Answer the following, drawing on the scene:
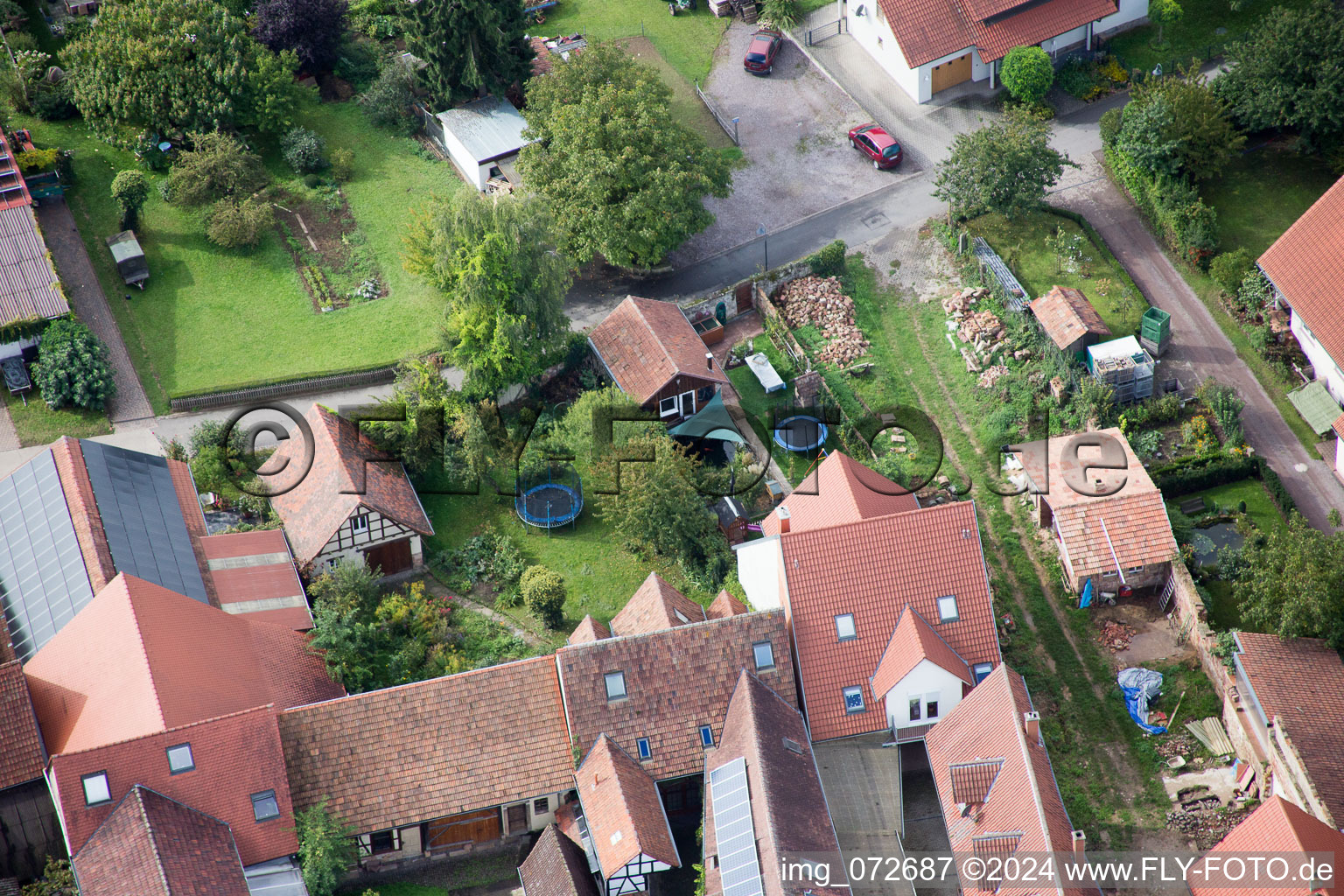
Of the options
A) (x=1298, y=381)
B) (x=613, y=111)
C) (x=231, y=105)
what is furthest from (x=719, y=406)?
(x=231, y=105)

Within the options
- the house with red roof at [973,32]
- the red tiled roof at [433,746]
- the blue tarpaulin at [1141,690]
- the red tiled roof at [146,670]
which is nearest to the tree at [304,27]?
the house with red roof at [973,32]

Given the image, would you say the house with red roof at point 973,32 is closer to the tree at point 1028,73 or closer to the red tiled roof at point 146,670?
the tree at point 1028,73

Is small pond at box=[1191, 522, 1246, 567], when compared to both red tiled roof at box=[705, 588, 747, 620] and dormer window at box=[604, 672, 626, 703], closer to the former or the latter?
red tiled roof at box=[705, 588, 747, 620]

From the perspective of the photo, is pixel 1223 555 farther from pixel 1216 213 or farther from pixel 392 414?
pixel 392 414

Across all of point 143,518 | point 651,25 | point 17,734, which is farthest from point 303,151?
point 17,734

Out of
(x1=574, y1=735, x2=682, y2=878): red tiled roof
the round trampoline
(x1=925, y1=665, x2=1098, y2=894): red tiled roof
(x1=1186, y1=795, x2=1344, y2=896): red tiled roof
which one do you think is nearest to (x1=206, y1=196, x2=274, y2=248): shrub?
the round trampoline

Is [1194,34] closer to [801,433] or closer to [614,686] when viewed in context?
→ [801,433]
